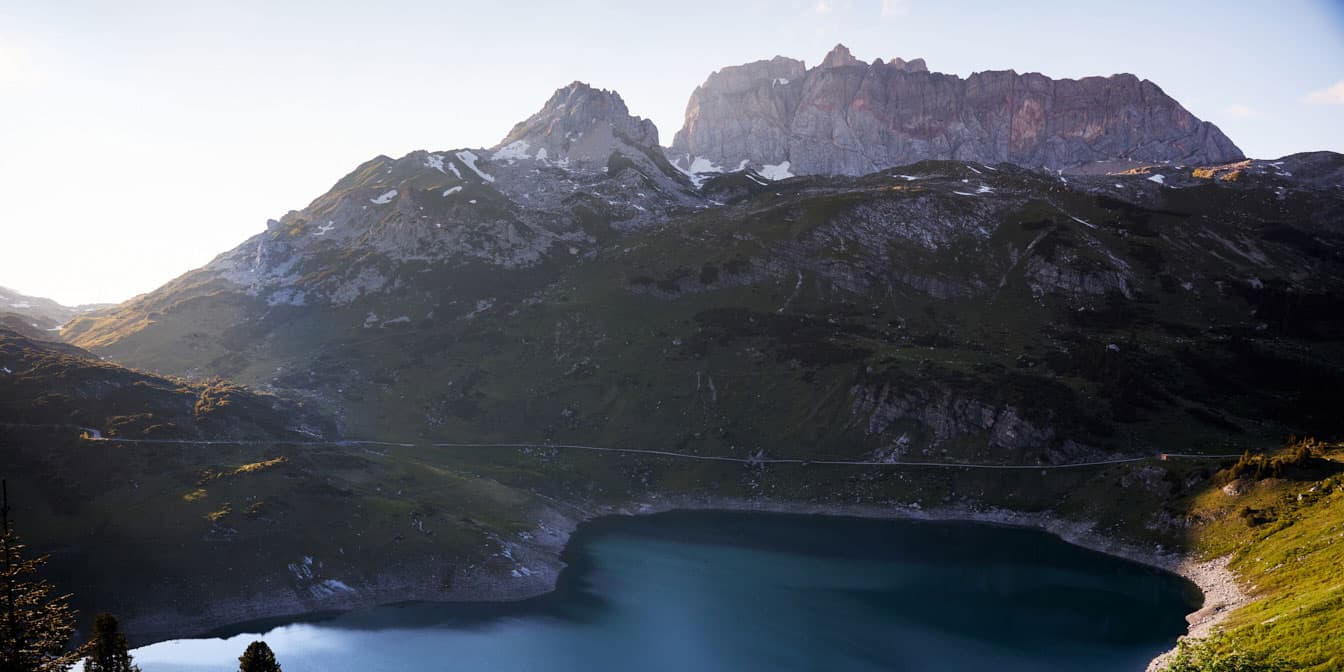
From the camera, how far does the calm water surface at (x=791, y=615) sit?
8169cm

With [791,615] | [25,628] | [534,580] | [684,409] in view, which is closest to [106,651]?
[25,628]

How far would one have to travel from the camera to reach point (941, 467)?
136 m

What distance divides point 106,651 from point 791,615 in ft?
218

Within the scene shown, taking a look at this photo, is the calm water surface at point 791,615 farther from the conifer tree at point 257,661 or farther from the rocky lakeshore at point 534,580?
the conifer tree at point 257,661

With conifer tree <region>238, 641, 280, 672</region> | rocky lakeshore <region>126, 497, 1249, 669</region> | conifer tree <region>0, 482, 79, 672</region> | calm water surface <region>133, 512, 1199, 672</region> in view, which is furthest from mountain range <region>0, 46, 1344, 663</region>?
conifer tree <region>0, 482, 79, 672</region>

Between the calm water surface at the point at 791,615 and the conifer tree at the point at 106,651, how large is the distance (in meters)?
36.4

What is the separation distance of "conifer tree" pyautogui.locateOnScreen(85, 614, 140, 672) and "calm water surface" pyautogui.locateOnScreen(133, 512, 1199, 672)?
36395 millimetres

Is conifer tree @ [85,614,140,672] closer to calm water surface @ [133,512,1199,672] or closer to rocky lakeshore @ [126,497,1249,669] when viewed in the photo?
calm water surface @ [133,512,1199,672]

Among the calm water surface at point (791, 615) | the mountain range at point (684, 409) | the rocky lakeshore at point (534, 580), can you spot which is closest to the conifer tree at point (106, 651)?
the calm water surface at point (791, 615)

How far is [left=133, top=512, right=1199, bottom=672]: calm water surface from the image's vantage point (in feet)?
268

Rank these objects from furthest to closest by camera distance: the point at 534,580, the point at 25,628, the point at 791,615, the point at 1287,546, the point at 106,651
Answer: the point at 534,580, the point at 791,615, the point at 1287,546, the point at 106,651, the point at 25,628

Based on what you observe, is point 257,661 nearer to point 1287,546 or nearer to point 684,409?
point 1287,546

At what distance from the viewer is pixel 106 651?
149 ft

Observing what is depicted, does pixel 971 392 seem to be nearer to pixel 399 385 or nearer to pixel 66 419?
pixel 399 385
